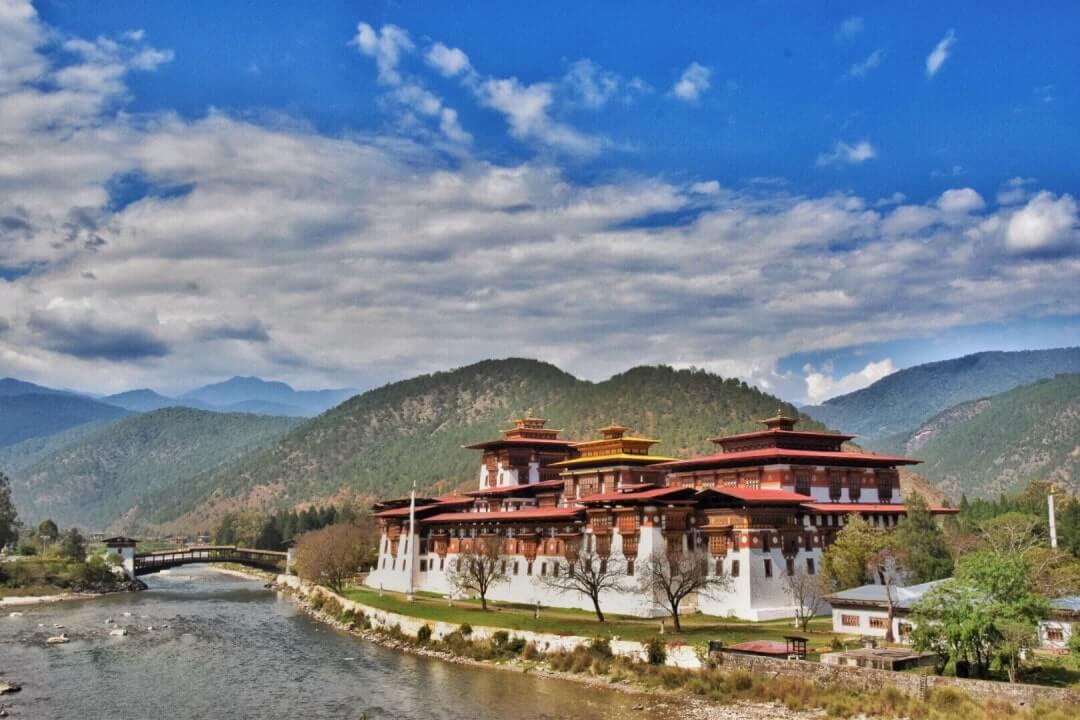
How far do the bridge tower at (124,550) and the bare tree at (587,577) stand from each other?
295 ft

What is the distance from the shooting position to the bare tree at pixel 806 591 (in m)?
69.4

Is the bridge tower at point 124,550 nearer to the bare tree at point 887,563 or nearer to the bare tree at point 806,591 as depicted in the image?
the bare tree at point 806,591

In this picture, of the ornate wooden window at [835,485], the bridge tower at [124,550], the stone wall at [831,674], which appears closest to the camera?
the stone wall at [831,674]

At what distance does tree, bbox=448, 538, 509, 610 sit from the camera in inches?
3418

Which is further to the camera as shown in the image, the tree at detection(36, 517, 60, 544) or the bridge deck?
the tree at detection(36, 517, 60, 544)

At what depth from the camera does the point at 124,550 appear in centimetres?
15562

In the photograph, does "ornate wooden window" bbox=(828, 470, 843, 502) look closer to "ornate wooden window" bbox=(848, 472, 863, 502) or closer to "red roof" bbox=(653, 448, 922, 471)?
"ornate wooden window" bbox=(848, 472, 863, 502)

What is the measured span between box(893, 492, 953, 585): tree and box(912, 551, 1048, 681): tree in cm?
2090

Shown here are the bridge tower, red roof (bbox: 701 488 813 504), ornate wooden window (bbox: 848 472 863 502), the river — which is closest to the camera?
the river

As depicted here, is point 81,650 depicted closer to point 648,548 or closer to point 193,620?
point 193,620

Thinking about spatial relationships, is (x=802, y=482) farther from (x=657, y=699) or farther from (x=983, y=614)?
(x=983, y=614)

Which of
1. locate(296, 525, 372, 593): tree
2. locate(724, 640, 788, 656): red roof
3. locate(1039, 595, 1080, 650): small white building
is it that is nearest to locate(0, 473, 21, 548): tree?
locate(296, 525, 372, 593): tree

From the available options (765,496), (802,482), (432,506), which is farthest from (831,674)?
(432,506)

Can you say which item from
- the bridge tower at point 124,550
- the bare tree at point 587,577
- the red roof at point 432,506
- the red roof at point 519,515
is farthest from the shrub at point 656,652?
the bridge tower at point 124,550
